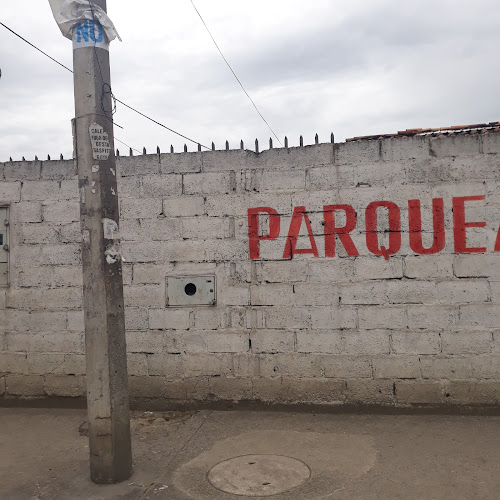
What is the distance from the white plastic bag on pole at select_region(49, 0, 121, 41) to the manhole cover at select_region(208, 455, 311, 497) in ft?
10.5

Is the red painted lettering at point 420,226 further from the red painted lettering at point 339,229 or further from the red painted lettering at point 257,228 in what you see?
the red painted lettering at point 257,228

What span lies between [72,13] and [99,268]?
169 cm

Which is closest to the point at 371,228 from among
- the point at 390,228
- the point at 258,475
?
the point at 390,228

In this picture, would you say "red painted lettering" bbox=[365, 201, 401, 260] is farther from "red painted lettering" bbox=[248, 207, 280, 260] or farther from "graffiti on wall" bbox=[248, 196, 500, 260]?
"red painted lettering" bbox=[248, 207, 280, 260]

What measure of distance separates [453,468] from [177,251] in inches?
118

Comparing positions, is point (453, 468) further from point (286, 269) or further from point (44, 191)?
point (44, 191)

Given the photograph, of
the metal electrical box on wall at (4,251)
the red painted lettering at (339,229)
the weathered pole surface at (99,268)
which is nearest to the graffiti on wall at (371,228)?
the red painted lettering at (339,229)

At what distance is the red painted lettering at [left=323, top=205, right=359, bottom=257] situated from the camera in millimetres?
4957

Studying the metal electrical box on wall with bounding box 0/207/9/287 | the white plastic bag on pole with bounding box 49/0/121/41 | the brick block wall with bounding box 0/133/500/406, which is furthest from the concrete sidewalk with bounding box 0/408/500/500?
the white plastic bag on pole with bounding box 49/0/121/41

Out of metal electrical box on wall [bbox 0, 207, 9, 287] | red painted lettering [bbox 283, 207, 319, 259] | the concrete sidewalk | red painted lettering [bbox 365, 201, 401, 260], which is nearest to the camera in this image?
the concrete sidewalk

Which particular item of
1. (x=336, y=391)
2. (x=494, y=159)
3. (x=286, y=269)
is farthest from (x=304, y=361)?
(x=494, y=159)

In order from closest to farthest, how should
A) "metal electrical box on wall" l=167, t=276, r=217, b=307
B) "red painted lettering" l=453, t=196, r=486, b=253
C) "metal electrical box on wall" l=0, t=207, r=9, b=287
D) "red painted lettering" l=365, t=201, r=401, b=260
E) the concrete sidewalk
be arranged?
1. the concrete sidewalk
2. "red painted lettering" l=453, t=196, r=486, b=253
3. "red painted lettering" l=365, t=201, r=401, b=260
4. "metal electrical box on wall" l=167, t=276, r=217, b=307
5. "metal electrical box on wall" l=0, t=207, r=9, b=287

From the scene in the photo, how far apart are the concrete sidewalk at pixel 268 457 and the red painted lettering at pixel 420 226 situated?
149 centimetres

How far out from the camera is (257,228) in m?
5.11
